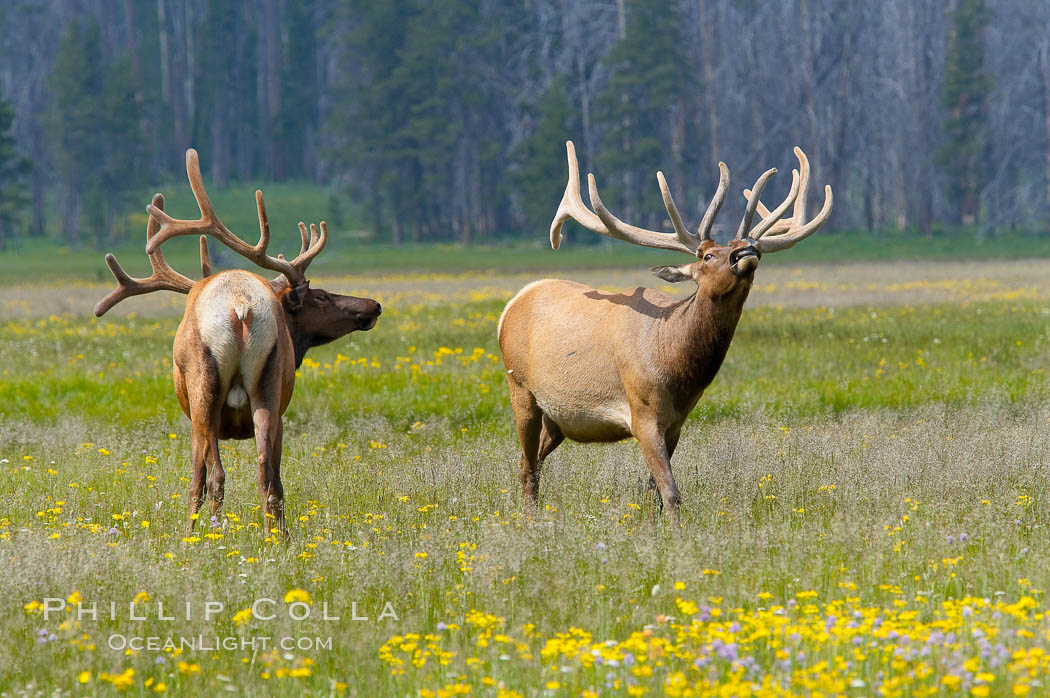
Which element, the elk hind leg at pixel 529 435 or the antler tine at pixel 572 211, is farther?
the elk hind leg at pixel 529 435

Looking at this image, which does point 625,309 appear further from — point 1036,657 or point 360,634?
point 1036,657

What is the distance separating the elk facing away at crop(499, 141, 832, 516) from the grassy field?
1.57ft

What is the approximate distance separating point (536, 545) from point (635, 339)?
1.51m

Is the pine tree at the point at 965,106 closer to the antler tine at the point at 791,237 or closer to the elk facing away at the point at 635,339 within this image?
the antler tine at the point at 791,237

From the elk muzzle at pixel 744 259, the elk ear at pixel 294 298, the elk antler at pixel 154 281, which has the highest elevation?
the elk muzzle at pixel 744 259

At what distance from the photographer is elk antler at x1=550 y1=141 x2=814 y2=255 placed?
21.5 ft

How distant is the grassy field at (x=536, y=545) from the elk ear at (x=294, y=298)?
1220mm

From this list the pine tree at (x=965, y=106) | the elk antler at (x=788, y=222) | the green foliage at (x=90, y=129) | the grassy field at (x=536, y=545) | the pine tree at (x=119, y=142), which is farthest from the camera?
the green foliage at (x=90, y=129)

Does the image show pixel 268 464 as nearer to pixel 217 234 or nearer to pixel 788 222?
pixel 217 234

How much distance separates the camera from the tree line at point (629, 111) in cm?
5531

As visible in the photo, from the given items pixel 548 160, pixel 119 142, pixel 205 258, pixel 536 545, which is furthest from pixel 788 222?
pixel 119 142

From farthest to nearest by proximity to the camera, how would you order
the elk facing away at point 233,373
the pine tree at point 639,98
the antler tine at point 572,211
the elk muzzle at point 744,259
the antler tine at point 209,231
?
the pine tree at point 639,98
the antler tine at point 572,211
the antler tine at point 209,231
the elk facing away at point 233,373
the elk muzzle at point 744,259

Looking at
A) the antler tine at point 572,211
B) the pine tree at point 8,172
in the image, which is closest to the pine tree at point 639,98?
the pine tree at point 8,172

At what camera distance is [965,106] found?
55.8 m
